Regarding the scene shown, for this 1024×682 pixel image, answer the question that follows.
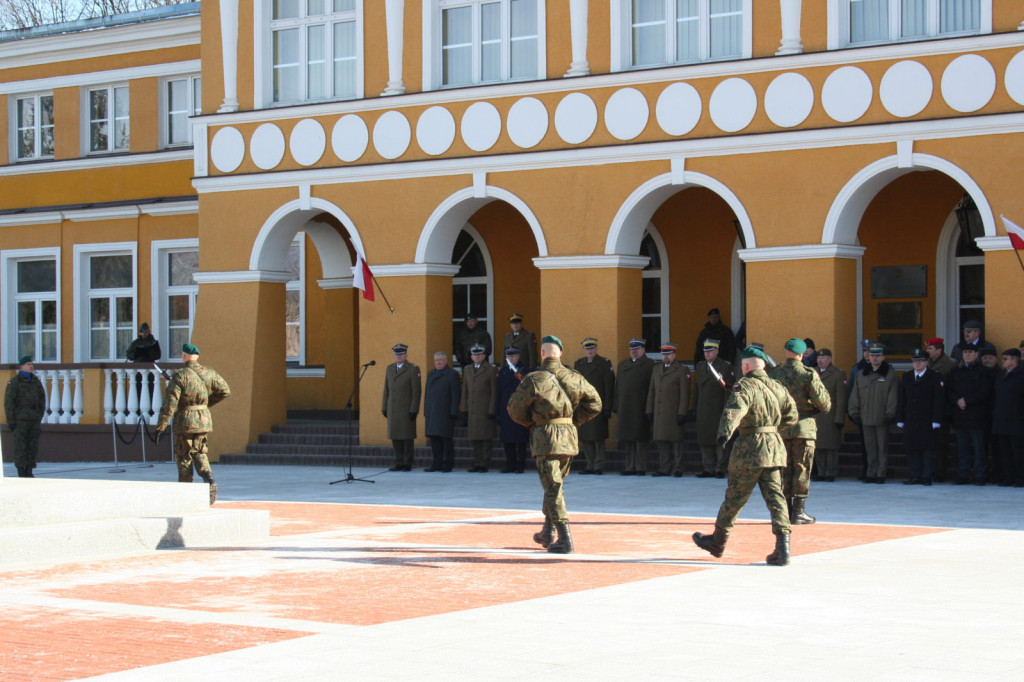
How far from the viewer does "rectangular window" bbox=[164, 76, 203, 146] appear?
91.2ft

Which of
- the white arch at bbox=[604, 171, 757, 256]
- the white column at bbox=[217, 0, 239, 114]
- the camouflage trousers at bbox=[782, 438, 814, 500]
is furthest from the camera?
the white column at bbox=[217, 0, 239, 114]

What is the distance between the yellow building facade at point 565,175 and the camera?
64.9 feet

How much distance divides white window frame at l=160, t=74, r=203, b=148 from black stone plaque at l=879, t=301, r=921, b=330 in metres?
12.7

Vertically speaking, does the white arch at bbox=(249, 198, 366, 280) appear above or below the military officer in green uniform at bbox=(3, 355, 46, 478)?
above

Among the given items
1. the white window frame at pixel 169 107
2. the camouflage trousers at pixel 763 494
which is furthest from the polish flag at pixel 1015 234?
the white window frame at pixel 169 107

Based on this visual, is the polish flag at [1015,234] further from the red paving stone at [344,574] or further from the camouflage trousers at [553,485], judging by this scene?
→ the camouflage trousers at [553,485]

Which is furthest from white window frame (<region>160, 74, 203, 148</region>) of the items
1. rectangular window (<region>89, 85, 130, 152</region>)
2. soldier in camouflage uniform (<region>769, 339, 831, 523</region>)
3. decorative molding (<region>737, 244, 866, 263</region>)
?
soldier in camouflage uniform (<region>769, 339, 831, 523</region>)

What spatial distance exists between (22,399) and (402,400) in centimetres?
530

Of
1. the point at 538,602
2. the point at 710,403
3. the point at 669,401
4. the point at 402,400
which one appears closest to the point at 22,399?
the point at 402,400

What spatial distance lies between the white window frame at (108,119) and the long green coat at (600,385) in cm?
1167

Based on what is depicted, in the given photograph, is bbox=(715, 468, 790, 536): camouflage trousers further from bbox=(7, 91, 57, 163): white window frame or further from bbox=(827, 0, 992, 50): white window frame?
bbox=(7, 91, 57, 163): white window frame

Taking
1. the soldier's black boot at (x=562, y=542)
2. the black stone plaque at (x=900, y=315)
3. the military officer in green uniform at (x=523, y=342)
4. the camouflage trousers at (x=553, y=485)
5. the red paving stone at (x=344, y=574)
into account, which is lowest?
the red paving stone at (x=344, y=574)

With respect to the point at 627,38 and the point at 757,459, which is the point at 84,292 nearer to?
the point at 627,38

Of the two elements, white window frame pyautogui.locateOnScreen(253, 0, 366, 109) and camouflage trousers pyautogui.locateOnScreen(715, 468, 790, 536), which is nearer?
camouflage trousers pyautogui.locateOnScreen(715, 468, 790, 536)
